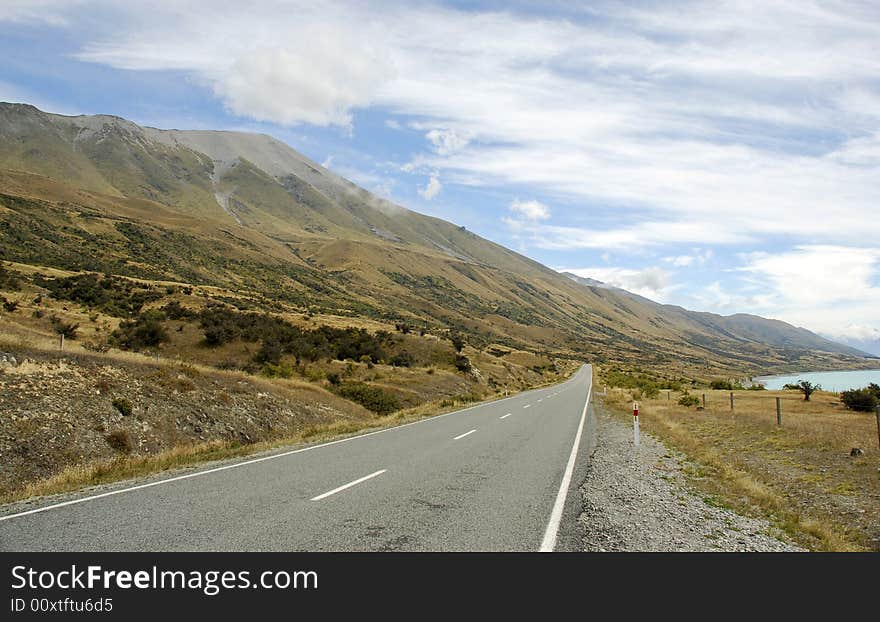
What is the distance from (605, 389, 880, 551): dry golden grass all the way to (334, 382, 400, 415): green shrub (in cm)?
1431

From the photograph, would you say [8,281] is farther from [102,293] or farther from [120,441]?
[120,441]

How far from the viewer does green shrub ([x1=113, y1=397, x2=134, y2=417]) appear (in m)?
15.5

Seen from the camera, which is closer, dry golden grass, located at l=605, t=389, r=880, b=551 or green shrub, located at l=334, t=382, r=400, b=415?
dry golden grass, located at l=605, t=389, r=880, b=551

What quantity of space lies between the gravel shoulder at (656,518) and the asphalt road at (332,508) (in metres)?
0.40

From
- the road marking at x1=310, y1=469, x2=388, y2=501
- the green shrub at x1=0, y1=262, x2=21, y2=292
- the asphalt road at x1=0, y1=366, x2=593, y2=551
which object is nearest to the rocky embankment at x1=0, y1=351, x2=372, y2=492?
the asphalt road at x1=0, y1=366, x2=593, y2=551

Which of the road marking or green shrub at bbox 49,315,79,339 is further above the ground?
green shrub at bbox 49,315,79,339

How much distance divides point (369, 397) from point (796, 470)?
2290cm

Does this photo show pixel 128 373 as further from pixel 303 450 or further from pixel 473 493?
pixel 473 493

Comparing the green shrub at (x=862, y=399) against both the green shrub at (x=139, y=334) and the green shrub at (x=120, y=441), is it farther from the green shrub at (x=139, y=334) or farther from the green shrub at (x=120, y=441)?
the green shrub at (x=139, y=334)

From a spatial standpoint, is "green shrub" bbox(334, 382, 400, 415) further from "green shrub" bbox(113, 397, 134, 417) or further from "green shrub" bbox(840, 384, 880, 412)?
"green shrub" bbox(840, 384, 880, 412)

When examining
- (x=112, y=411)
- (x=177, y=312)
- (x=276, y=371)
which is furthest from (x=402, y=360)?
(x=112, y=411)

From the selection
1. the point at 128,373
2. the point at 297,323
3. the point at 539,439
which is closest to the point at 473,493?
the point at 539,439

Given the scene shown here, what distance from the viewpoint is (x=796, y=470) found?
517 inches
